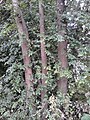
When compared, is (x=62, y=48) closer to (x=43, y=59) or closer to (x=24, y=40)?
(x=43, y=59)

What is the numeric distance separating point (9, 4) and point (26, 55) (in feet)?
2.02

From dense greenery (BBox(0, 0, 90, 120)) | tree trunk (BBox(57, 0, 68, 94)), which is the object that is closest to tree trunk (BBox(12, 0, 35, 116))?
dense greenery (BBox(0, 0, 90, 120))

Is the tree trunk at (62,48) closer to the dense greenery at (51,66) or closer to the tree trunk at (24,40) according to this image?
the dense greenery at (51,66)

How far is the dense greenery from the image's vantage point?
7.25 feet

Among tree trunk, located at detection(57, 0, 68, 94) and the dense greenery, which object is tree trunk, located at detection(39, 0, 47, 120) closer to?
the dense greenery

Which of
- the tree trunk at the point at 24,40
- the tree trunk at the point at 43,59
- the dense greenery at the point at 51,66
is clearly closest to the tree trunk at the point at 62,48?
the dense greenery at the point at 51,66

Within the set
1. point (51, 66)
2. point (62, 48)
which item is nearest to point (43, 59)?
point (51, 66)

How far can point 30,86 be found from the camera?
7.36 feet

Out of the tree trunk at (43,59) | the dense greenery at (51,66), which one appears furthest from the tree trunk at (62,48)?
the tree trunk at (43,59)

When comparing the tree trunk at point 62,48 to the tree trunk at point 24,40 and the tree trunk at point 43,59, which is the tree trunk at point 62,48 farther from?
the tree trunk at point 24,40

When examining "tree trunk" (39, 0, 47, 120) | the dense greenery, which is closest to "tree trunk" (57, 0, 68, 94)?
the dense greenery

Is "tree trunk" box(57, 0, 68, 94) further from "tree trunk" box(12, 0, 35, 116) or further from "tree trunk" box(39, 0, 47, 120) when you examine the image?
"tree trunk" box(12, 0, 35, 116)

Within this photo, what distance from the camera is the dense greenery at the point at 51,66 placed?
221 centimetres

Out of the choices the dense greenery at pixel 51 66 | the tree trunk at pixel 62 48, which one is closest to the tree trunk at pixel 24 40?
the dense greenery at pixel 51 66
